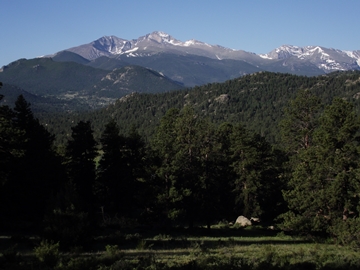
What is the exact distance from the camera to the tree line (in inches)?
1068

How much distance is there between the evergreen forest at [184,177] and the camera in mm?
26875

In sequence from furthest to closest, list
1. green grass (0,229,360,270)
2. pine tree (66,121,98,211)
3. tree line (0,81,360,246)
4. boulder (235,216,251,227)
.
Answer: boulder (235,216,251,227)
pine tree (66,121,98,211)
tree line (0,81,360,246)
green grass (0,229,360,270)

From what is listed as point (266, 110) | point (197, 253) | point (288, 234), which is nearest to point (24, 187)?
point (197, 253)

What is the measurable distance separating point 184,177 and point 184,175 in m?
0.22

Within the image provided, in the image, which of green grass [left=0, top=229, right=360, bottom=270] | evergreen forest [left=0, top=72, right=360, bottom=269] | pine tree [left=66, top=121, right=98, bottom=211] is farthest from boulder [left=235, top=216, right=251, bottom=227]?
pine tree [left=66, top=121, right=98, bottom=211]

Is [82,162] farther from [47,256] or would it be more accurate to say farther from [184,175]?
[47,256]

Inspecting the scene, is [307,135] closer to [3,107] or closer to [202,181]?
[202,181]

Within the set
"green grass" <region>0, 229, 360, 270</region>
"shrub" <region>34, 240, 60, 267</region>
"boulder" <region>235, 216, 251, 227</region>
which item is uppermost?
"shrub" <region>34, 240, 60, 267</region>

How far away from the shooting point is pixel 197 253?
63.9 feet

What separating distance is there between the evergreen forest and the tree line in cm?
9

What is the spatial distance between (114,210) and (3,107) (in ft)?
64.0

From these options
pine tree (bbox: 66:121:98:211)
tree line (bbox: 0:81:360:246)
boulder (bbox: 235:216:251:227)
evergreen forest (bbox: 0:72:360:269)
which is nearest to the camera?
evergreen forest (bbox: 0:72:360:269)

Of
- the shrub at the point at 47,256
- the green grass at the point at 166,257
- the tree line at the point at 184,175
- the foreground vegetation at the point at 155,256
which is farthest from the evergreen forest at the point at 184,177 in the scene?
the shrub at the point at 47,256

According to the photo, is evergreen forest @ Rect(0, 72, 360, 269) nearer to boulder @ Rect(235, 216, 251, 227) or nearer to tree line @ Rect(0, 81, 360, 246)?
tree line @ Rect(0, 81, 360, 246)
